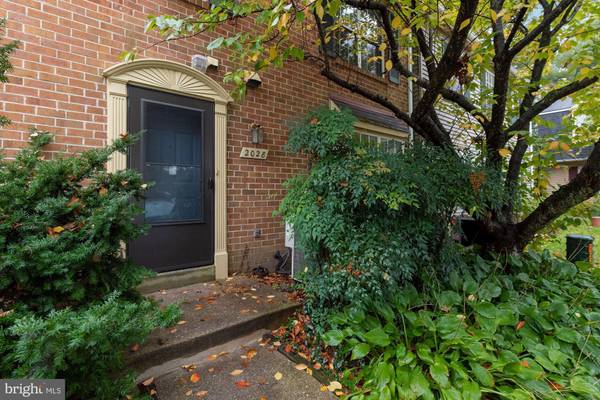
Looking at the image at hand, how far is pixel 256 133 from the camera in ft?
13.2

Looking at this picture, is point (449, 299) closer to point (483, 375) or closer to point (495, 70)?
point (483, 375)

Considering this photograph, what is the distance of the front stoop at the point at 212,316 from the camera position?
2199mm

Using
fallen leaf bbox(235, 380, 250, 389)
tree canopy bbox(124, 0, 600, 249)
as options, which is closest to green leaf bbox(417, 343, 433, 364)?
fallen leaf bbox(235, 380, 250, 389)

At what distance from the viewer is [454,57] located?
256 cm

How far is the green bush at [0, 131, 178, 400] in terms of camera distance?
1346 mm

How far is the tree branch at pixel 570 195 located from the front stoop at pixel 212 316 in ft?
9.34

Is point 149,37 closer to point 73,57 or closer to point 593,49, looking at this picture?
point 73,57

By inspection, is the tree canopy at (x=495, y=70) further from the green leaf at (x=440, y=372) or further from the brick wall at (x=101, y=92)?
the green leaf at (x=440, y=372)

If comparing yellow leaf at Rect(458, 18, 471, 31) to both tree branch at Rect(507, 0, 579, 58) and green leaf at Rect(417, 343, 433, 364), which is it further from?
green leaf at Rect(417, 343, 433, 364)

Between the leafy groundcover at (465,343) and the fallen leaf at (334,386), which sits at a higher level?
the leafy groundcover at (465,343)

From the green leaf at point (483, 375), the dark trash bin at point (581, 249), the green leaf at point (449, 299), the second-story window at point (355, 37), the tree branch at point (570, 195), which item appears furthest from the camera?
the second-story window at point (355, 37)

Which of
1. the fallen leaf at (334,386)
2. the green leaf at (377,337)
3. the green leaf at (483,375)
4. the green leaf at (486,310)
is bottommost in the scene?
the fallen leaf at (334,386)

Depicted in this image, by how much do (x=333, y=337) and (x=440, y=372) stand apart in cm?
76

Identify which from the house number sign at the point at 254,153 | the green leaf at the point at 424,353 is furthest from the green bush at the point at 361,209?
the house number sign at the point at 254,153
